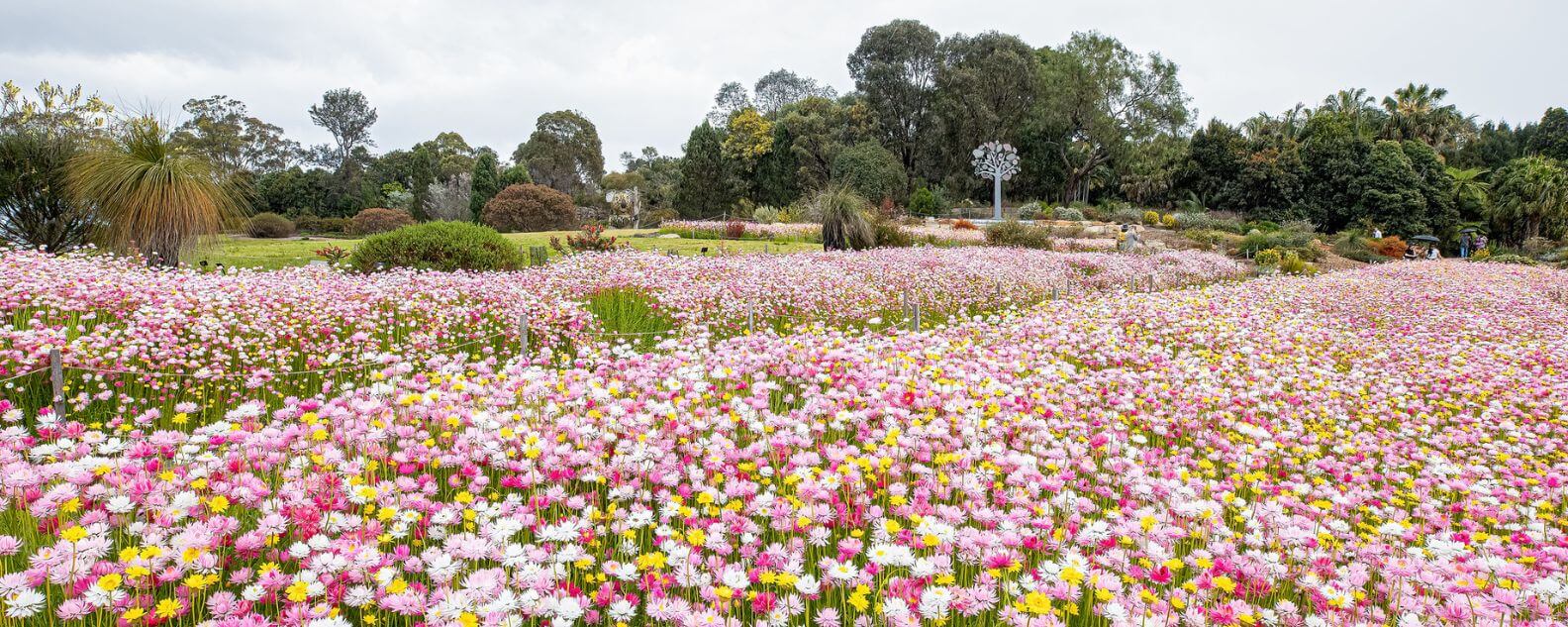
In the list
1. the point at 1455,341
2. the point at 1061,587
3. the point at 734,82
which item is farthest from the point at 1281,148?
the point at 1061,587

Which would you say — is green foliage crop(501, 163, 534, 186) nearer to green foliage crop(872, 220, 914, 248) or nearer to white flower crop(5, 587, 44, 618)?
green foliage crop(872, 220, 914, 248)

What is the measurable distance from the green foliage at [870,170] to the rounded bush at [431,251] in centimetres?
2764

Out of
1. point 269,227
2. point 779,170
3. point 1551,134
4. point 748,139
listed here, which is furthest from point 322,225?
point 1551,134

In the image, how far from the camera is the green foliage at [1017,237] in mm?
24000

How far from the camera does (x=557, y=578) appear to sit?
2354 millimetres

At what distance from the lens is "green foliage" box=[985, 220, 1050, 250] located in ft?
78.7

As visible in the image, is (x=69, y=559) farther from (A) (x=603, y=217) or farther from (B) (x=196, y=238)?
(A) (x=603, y=217)

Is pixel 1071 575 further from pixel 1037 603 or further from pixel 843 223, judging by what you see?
pixel 843 223

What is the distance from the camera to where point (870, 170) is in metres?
39.6

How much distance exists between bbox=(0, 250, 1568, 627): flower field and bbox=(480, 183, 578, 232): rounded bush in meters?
26.7

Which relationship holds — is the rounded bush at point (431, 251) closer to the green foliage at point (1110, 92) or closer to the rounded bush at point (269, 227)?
the rounded bush at point (269, 227)

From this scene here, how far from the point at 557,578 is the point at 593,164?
216 ft

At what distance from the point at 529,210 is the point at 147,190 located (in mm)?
20837

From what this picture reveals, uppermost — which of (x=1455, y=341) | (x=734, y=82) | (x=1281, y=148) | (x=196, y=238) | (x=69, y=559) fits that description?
(x=734, y=82)
